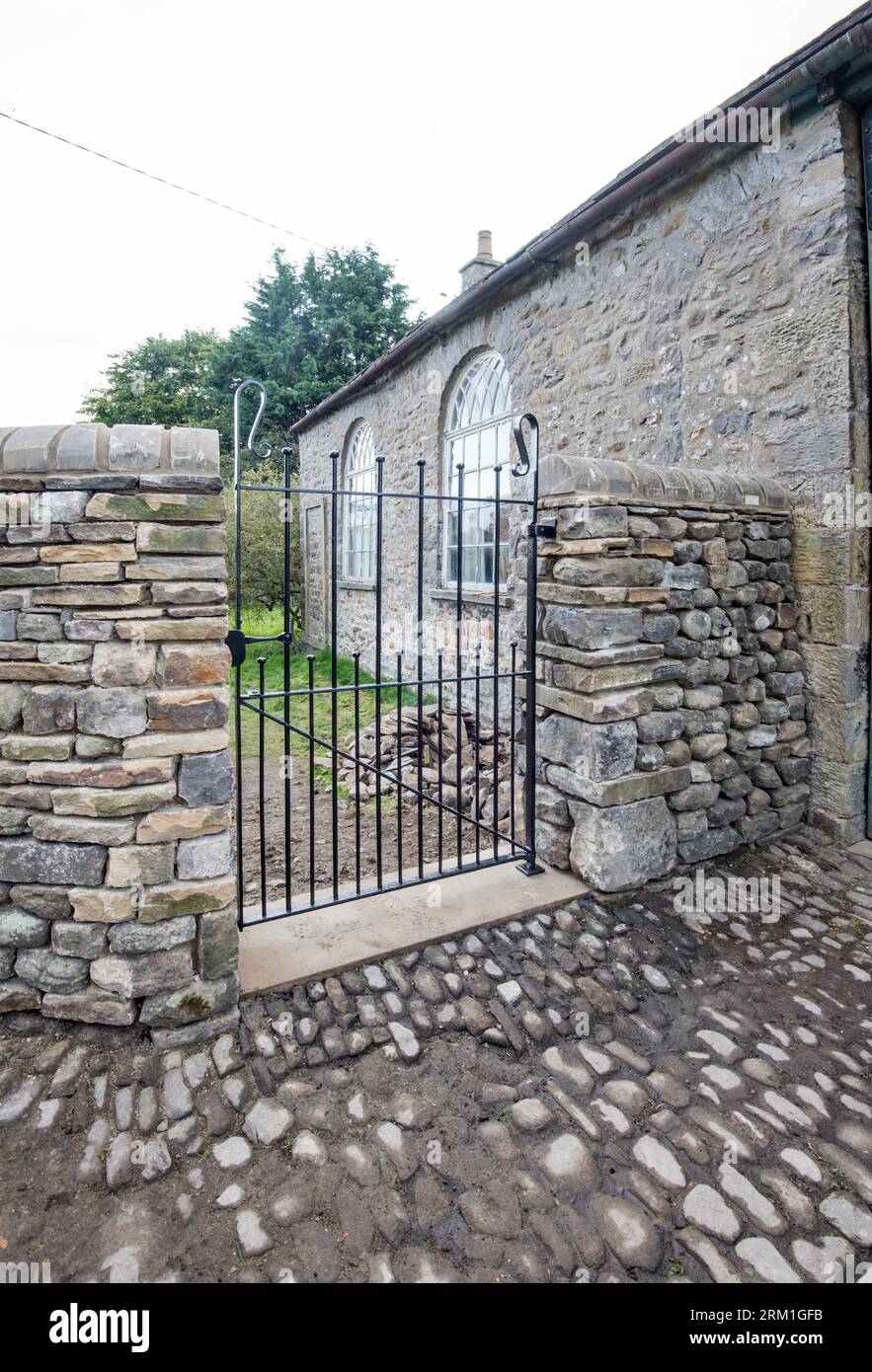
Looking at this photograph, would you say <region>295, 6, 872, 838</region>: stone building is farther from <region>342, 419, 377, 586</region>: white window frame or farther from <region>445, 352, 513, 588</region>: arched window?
<region>342, 419, 377, 586</region>: white window frame

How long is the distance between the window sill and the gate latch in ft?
8.12

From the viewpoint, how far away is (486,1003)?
97.1 inches

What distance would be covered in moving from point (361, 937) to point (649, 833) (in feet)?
4.66

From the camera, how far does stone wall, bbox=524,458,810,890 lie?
3057mm

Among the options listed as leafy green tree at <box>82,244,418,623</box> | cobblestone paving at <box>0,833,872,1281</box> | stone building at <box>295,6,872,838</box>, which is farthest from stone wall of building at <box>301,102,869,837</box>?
leafy green tree at <box>82,244,418,623</box>

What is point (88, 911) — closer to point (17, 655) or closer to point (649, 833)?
point (17, 655)

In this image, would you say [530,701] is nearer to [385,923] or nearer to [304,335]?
[385,923]

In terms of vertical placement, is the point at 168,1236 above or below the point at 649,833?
below

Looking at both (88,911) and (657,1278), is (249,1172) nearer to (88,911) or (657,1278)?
(88,911)

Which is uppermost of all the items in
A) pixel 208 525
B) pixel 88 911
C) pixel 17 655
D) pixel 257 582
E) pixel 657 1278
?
pixel 257 582

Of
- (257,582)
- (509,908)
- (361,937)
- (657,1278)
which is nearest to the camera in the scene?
(657,1278)

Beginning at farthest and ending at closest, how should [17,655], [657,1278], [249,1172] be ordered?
[17,655] → [249,1172] → [657,1278]

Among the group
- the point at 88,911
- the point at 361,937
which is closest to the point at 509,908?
the point at 361,937

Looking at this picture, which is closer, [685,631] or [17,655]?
[17,655]
